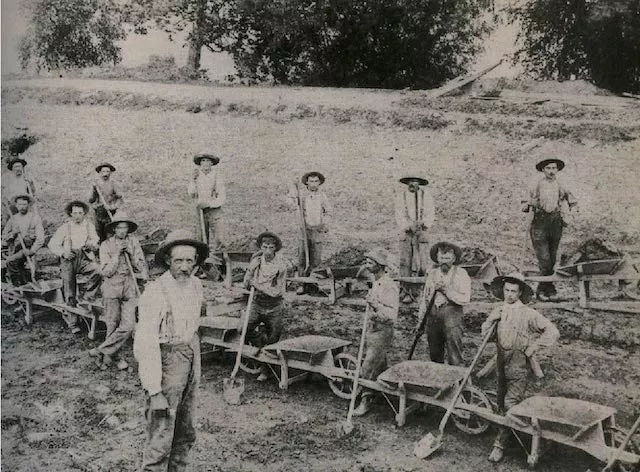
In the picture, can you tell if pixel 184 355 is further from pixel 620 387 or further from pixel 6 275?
pixel 620 387

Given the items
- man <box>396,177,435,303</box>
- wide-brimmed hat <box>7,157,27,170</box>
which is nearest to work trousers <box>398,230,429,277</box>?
man <box>396,177,435,303</box>

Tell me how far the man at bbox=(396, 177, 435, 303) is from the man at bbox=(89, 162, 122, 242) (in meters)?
2.43

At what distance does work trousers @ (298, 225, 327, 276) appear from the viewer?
5.89 m

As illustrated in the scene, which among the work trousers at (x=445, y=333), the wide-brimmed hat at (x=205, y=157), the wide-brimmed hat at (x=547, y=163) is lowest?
the work trousers at (x=445, y=333)

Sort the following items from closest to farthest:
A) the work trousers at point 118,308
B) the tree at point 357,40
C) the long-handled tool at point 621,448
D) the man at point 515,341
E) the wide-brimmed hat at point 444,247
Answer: the long-handled tool at point 621,448, the man at point 515,341, the wide-brimmed hat at point 444,247, the tree at point 357,40, the work trousers at point 118,308

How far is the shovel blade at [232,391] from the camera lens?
224 inches

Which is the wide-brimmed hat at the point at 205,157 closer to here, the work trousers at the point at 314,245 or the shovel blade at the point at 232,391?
the work trousers at the point at 314,245

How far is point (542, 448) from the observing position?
485 cm

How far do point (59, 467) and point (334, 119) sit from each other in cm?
344

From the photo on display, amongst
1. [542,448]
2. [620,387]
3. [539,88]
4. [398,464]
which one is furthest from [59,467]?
[539,88]

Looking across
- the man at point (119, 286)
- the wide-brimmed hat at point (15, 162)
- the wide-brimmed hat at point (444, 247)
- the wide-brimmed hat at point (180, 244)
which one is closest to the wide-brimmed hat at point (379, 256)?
the wide-brimmed hat at point (444, 247)

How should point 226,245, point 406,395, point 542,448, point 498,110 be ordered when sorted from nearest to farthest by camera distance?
point 542,448
point 406,395
point 498,110
point 226,245

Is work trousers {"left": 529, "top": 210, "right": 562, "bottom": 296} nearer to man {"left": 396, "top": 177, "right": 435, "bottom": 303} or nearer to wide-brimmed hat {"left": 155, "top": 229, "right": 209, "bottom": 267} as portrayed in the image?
man {"left": 396, "top": 177, "right": 435, "bottom": 303}

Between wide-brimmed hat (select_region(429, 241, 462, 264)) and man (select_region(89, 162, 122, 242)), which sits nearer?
wide-brimmed hat (select_region(429, 241, 462, 264))
